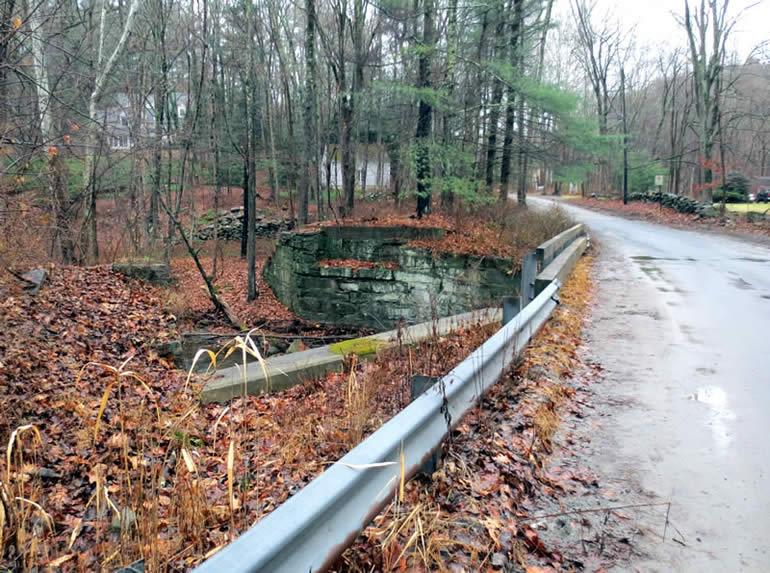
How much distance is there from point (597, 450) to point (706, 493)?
0.65 metres

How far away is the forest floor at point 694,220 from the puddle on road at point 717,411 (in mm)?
17968

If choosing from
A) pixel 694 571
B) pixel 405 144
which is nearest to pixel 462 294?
pixel 405 144

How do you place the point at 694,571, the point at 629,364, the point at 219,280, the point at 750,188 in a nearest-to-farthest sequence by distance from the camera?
the point at 694,571
the point at 629,364
the point at 219,280
the point at 750,188

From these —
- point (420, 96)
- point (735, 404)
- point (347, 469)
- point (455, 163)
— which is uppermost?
point (420, 96)

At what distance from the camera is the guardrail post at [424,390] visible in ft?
8.87

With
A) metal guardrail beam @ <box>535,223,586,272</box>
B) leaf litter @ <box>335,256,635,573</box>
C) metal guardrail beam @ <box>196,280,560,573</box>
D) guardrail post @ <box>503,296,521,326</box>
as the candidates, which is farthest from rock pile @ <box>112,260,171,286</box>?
metal guardrail beam @ <box>196,280,560,573</box>

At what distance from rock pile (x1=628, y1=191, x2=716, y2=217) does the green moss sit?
82.1 feet

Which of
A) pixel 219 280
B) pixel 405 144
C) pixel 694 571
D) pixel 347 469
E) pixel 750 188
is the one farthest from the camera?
pixel 750 188

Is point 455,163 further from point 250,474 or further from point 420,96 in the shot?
point 250,474

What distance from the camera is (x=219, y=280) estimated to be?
19672 millimetres

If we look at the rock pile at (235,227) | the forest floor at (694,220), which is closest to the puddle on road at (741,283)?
the forest floor at (694,220)

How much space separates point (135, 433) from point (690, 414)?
15.0ft

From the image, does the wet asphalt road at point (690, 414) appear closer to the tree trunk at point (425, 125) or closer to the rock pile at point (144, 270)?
the tree trunk at point (425, 125)

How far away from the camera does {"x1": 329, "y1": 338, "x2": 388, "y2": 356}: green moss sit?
6770 mm
